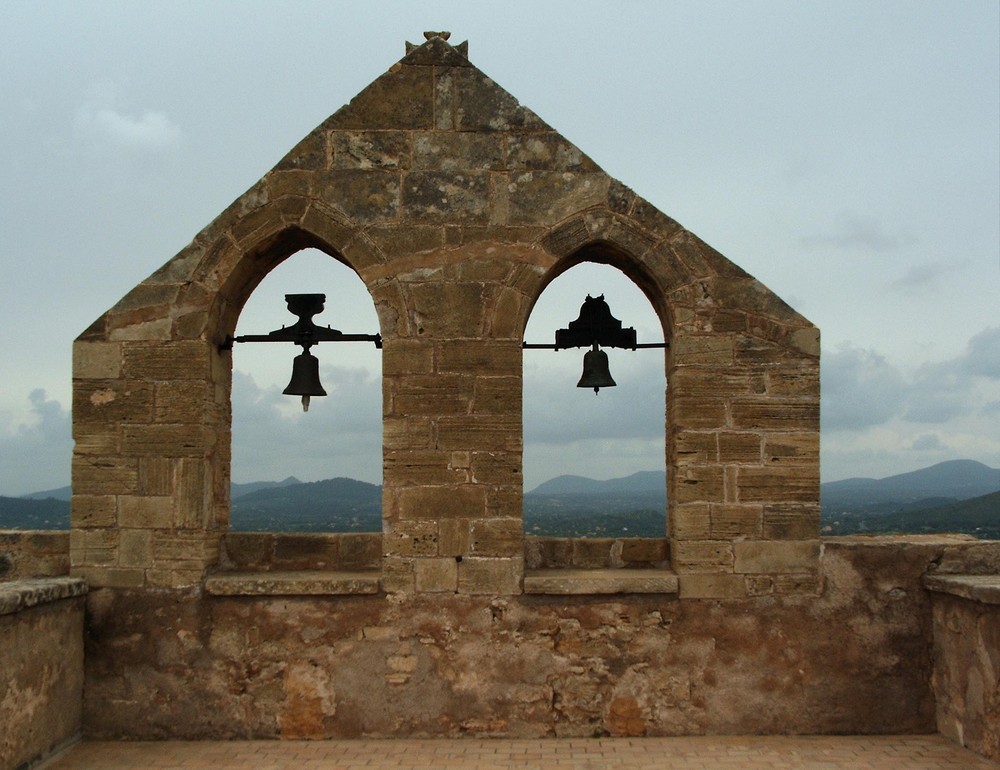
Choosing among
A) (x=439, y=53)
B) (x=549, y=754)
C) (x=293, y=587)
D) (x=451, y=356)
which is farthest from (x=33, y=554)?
(x=439, y=53)

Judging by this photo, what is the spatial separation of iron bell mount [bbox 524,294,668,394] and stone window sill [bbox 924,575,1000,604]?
2460 millimetres

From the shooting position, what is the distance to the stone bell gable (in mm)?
6305

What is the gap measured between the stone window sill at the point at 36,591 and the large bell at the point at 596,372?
3629mm

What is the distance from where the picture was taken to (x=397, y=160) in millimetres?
6535

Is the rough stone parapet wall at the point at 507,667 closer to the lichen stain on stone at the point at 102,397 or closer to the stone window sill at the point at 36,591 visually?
the stone window sill at the point at 36,591

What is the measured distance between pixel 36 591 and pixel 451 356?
287cm

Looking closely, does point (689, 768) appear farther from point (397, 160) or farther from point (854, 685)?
point (397, 160)

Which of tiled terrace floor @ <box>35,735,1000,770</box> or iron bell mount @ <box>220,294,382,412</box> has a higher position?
iron bell mount @ <box>220,294,382,412</box>

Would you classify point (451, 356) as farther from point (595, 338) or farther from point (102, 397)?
point (102, 397)

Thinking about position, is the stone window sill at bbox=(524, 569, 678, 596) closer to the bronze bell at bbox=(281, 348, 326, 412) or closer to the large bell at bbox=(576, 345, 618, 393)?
the large bell at bbox=(576, 345, 618, 393)

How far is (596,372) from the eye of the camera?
6934mm

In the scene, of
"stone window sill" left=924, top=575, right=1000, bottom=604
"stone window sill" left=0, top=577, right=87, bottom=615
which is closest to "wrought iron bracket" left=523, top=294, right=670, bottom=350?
"stone window sill" left=924, top=575, right=1000, bottom=604

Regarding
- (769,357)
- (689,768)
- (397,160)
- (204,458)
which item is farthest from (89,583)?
(769,357)

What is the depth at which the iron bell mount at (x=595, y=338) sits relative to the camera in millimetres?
6938
